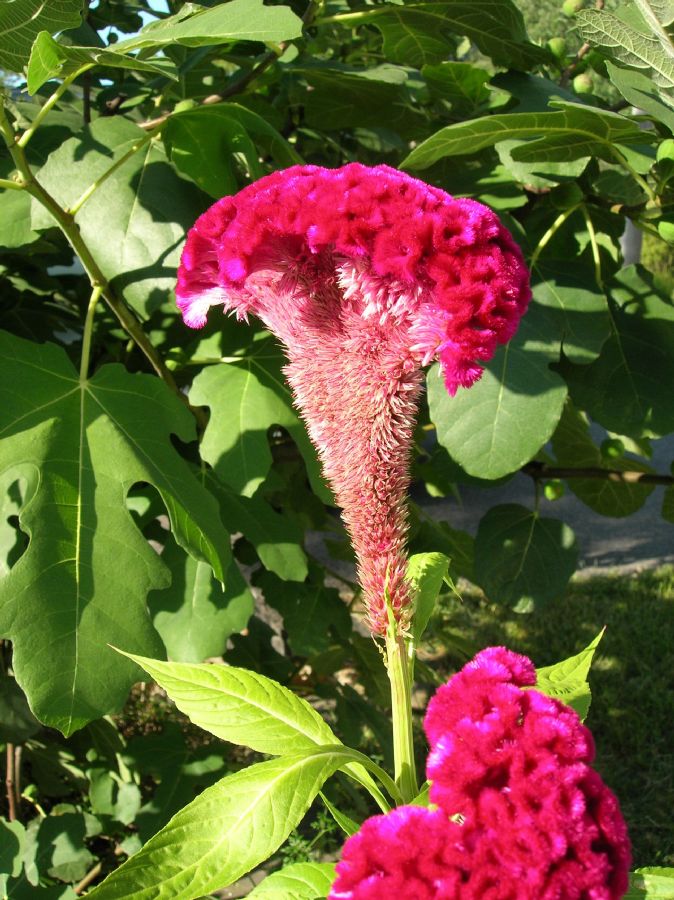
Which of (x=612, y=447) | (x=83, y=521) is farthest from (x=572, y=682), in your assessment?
(x=612, y=447)

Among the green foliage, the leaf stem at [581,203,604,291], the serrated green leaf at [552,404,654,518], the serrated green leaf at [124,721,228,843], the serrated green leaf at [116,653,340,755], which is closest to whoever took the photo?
the serrated green leaf at [116,653,340,755]

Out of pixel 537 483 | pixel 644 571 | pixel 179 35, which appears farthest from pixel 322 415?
pixel 644 571

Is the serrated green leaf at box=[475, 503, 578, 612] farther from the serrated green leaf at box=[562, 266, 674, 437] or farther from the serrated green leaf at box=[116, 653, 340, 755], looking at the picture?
the serrated green leaf at box=[116, 653, 340, 755]

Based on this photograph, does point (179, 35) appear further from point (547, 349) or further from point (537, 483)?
point (537, 483)

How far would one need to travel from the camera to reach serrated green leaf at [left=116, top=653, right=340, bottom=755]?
807 millimetres

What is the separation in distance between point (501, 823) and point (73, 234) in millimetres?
1137


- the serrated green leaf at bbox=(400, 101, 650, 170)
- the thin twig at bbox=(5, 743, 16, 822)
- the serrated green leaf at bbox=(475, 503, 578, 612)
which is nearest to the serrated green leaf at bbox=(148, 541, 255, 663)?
the serrated green leaf at bbox=(475, 503, 578, 612)

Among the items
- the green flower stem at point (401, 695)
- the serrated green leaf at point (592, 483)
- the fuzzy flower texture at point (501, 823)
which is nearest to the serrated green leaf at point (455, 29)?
the serrated green leaf at point (592, 483)

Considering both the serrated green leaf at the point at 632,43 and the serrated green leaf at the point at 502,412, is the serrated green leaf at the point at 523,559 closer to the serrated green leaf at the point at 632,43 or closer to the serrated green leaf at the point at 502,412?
the serrated green leaf at the point at 502,412

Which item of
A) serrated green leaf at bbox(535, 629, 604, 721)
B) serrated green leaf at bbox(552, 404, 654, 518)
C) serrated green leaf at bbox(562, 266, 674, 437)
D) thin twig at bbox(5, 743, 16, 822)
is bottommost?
thin twig at bbox(5, 743, 16, 822)

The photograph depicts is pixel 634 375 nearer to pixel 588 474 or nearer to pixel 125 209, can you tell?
pixel 588 474

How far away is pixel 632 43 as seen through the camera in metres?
1.39

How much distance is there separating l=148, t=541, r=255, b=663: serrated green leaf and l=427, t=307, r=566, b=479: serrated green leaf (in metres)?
0.47

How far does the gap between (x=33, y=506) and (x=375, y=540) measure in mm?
723
